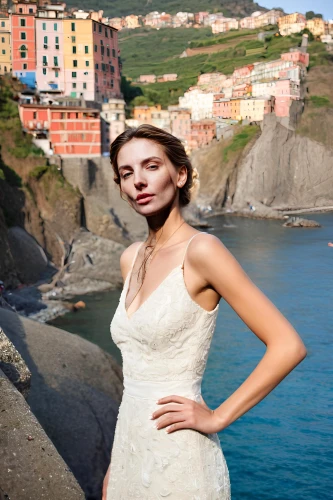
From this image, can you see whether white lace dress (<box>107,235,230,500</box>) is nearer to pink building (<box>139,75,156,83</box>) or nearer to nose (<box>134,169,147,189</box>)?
nose (<box>134,169,147,189</box>)

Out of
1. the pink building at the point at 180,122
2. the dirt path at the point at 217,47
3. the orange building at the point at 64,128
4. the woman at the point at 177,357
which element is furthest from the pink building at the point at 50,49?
the dirt path at the point at 217,47

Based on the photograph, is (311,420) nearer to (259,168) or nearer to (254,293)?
(254,293)

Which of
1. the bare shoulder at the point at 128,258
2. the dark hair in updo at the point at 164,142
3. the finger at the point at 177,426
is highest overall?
the dark hair in updo at the point at 164,142

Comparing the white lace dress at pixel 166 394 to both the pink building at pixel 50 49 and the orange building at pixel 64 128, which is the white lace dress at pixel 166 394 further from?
the pink building at pixel 50 49

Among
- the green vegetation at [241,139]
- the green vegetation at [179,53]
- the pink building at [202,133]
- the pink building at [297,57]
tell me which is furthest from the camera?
the green vegetation at [179,53]

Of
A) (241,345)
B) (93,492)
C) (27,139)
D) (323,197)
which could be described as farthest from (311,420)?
(323,197)

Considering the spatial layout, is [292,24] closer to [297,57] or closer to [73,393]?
[297,57]

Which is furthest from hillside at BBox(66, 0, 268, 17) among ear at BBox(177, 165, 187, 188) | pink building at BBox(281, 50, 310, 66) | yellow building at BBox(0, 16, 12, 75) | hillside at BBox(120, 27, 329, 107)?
ear at BBox(177, 165, 187, 188)

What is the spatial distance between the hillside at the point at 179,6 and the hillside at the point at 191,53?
1191cm

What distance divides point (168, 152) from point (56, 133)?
25937mm

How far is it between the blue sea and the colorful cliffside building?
18.6 metres

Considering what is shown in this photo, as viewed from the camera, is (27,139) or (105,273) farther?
(27,139)

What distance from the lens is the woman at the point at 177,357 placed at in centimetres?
153

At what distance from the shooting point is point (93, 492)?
20.3 feet
